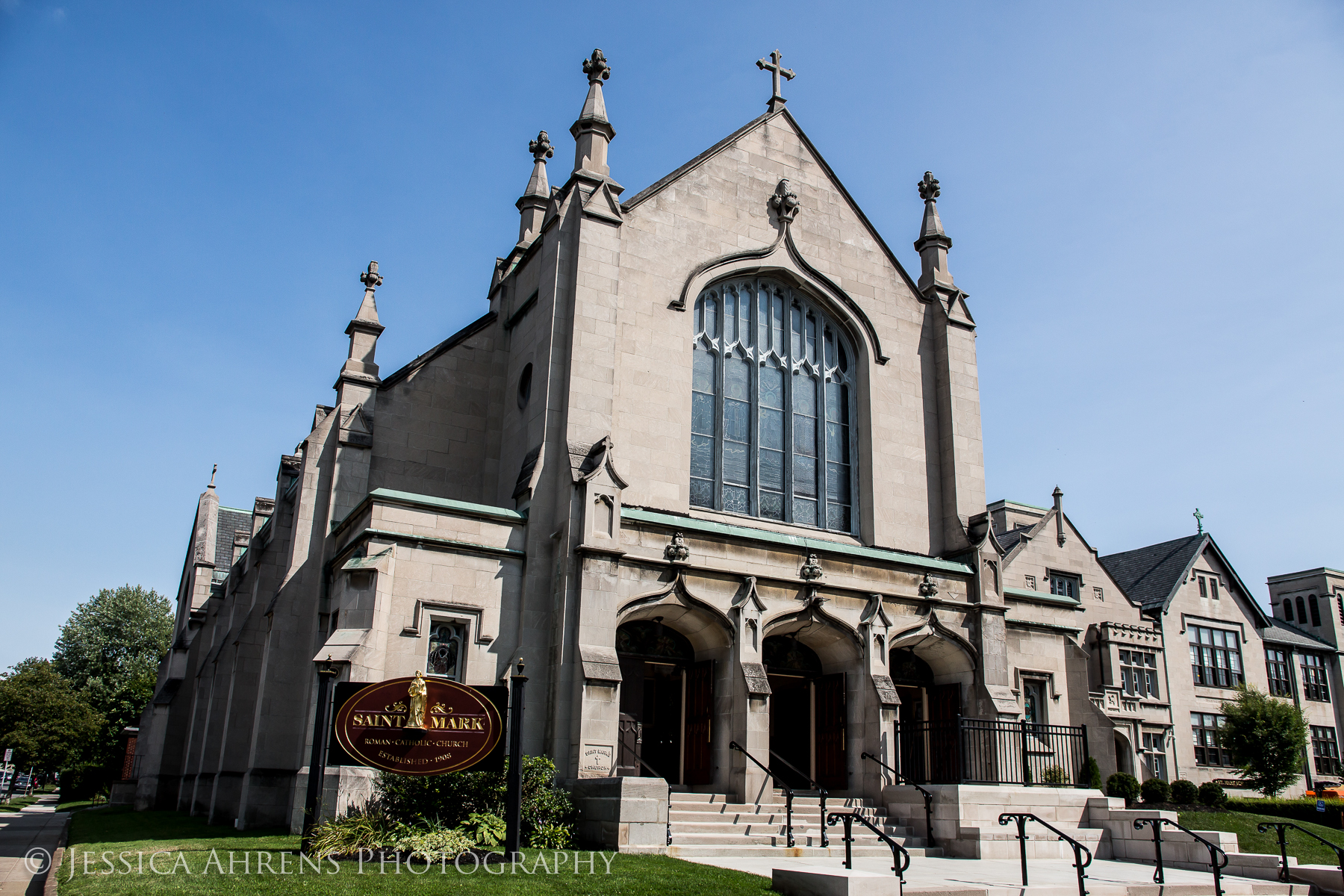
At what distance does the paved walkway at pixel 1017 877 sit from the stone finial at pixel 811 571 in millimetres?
5774

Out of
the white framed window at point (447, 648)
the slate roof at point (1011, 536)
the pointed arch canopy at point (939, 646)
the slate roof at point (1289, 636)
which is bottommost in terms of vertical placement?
the white framed window at point (447, 648)

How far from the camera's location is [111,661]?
70.2 m

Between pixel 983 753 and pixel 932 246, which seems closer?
pixel 983 753

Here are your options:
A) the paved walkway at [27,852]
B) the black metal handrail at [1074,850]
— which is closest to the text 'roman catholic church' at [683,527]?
the paved walkway at [27,852]

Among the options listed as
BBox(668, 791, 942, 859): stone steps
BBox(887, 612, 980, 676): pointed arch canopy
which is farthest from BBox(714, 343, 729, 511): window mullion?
BBox(668, 791, 942, 859): stone steps

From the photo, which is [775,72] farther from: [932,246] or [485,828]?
[485,828]

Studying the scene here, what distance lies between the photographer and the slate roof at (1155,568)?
4288 cm

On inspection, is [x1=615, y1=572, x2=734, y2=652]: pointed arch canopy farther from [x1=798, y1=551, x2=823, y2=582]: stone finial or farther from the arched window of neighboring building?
the arched window of neighboring building

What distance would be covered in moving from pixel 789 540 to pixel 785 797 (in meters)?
5.12

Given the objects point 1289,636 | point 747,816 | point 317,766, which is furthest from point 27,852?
point 1289,636

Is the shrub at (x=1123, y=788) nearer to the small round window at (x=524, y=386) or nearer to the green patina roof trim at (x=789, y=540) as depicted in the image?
the green patina roof trim at (x=789, y=540)

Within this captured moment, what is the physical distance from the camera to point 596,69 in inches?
896

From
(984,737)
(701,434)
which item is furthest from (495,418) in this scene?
(984,737)

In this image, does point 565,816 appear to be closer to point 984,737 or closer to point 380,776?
point 380,776
